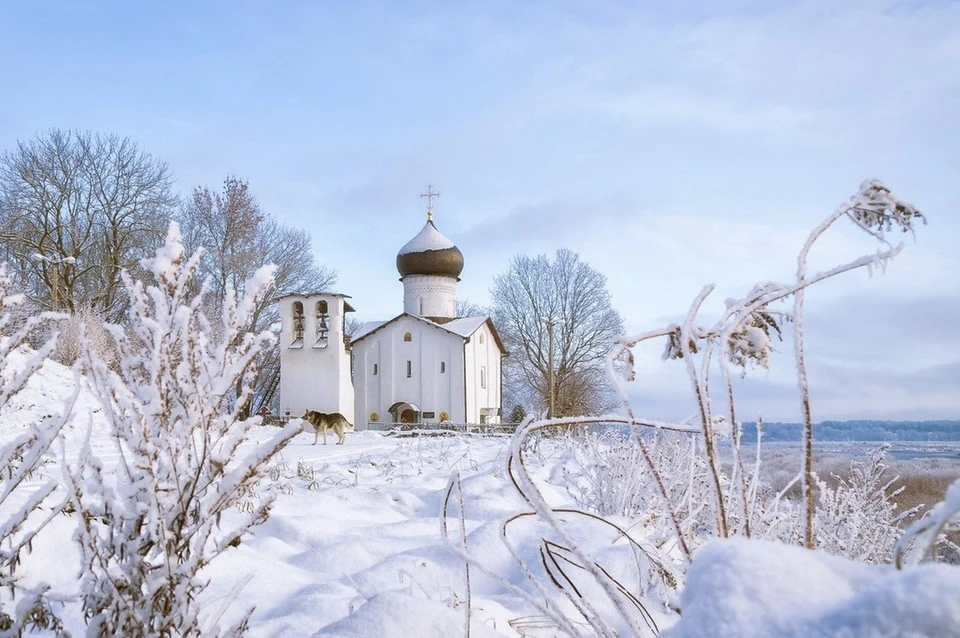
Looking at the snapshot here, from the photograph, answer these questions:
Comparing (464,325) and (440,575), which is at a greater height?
(464,325)

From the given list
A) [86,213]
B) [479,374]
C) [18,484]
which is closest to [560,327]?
[479,374]

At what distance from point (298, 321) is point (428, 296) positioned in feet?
26.4

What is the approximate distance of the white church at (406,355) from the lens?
25.6m

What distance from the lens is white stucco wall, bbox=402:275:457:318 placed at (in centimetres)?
3250

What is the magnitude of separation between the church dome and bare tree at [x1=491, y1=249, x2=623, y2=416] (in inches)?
201

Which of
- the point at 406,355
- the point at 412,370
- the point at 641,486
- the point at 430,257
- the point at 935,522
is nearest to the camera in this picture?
the point at 935,522

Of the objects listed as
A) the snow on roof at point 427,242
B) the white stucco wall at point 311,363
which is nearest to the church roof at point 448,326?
the snow on roof at point 427,242

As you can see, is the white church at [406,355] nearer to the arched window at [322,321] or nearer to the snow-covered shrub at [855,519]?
the arched window at [322,321]

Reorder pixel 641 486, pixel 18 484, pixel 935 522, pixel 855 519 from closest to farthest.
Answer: pixel 935 522 < pixel 18 484 < pixel 855 519 < pixel 641 486

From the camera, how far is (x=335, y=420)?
16875 millimetres

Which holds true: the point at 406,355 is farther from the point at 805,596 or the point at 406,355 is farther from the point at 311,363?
the point at 805,596

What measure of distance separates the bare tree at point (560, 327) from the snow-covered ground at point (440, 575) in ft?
82.9

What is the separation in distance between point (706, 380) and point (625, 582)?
2318mm

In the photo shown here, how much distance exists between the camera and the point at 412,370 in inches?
1198
